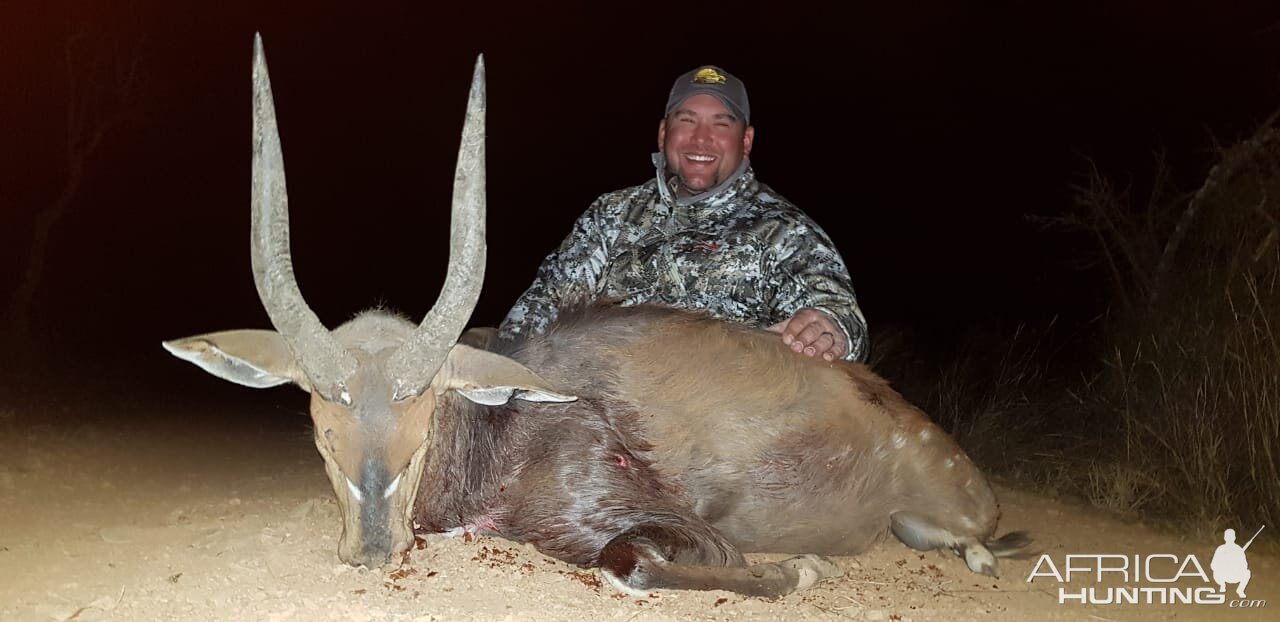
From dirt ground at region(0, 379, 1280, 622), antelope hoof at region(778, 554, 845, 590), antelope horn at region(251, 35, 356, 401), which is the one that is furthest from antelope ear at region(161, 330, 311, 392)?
antelope hoof at region(778, 554, 845, 590)

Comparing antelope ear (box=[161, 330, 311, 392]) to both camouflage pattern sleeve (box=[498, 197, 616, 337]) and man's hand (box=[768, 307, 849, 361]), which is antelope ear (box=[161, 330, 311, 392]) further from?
man's hand (box=[768, 307, 849, 361])

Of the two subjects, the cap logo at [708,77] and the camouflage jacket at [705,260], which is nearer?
the camouflage jacket at [705,260]

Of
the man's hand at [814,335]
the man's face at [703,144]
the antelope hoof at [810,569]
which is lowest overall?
the antelope hoof at [810,569]

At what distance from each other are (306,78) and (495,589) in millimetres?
40656

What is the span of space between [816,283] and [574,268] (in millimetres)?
1459

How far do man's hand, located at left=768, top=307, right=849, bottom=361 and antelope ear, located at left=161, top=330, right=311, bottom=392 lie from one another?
234 centimetres

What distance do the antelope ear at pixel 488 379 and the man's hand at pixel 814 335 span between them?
1.47m

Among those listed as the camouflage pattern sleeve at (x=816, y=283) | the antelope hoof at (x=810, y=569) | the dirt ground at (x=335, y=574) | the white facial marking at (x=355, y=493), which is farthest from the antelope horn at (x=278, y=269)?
the camouflage pattern sleeve at (x=816, y=283)

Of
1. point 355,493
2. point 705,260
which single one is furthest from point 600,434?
point 705,260

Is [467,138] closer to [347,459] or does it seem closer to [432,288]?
[347,459]

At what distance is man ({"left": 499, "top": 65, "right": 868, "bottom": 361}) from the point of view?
5387mm

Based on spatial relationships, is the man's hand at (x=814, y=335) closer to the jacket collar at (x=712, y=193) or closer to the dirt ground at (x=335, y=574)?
the dirt ground at (x=335, y=574)

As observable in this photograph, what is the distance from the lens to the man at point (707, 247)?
539 centimetres

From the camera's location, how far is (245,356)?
3.68 metres
